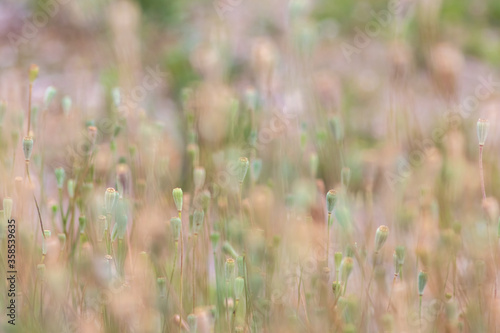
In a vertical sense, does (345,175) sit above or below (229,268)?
above

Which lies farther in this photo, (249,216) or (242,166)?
(249,216)

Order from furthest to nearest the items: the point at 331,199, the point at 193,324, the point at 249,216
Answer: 1. the point at 249,216
2. the point at 331,199
3. the point at 193,324

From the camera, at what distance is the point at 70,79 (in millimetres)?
2312

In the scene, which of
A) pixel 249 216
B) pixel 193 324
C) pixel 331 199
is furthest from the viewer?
pixel 249 216

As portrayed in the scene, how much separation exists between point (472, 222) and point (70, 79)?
1.61 meters

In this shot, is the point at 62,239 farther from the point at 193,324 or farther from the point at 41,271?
the point at 193,324

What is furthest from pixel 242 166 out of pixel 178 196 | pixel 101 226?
pixel 101 226

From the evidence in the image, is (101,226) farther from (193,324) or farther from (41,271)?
(193,324)

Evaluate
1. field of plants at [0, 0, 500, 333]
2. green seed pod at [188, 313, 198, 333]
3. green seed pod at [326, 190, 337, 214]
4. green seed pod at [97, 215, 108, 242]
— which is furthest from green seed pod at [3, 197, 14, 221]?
green seed pod at [326, 190, 337, 214]

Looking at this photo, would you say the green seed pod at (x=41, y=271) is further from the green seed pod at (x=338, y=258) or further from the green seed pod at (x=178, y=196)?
the green seed pod at (x=338, y=258)

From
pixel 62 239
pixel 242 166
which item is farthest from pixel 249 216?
pixel 62 239

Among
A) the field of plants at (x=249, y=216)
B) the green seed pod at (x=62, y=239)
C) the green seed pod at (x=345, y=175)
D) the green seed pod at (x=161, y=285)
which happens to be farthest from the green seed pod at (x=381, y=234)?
the green seed pod at (x=62, y=239)

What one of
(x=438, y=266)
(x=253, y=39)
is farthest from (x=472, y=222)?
(x=253, y=39)

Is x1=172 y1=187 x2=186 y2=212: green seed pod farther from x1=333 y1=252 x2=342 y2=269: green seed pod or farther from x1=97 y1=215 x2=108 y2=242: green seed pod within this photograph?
x1=333 y1=252 x2=342 y2=269: green seed pod
